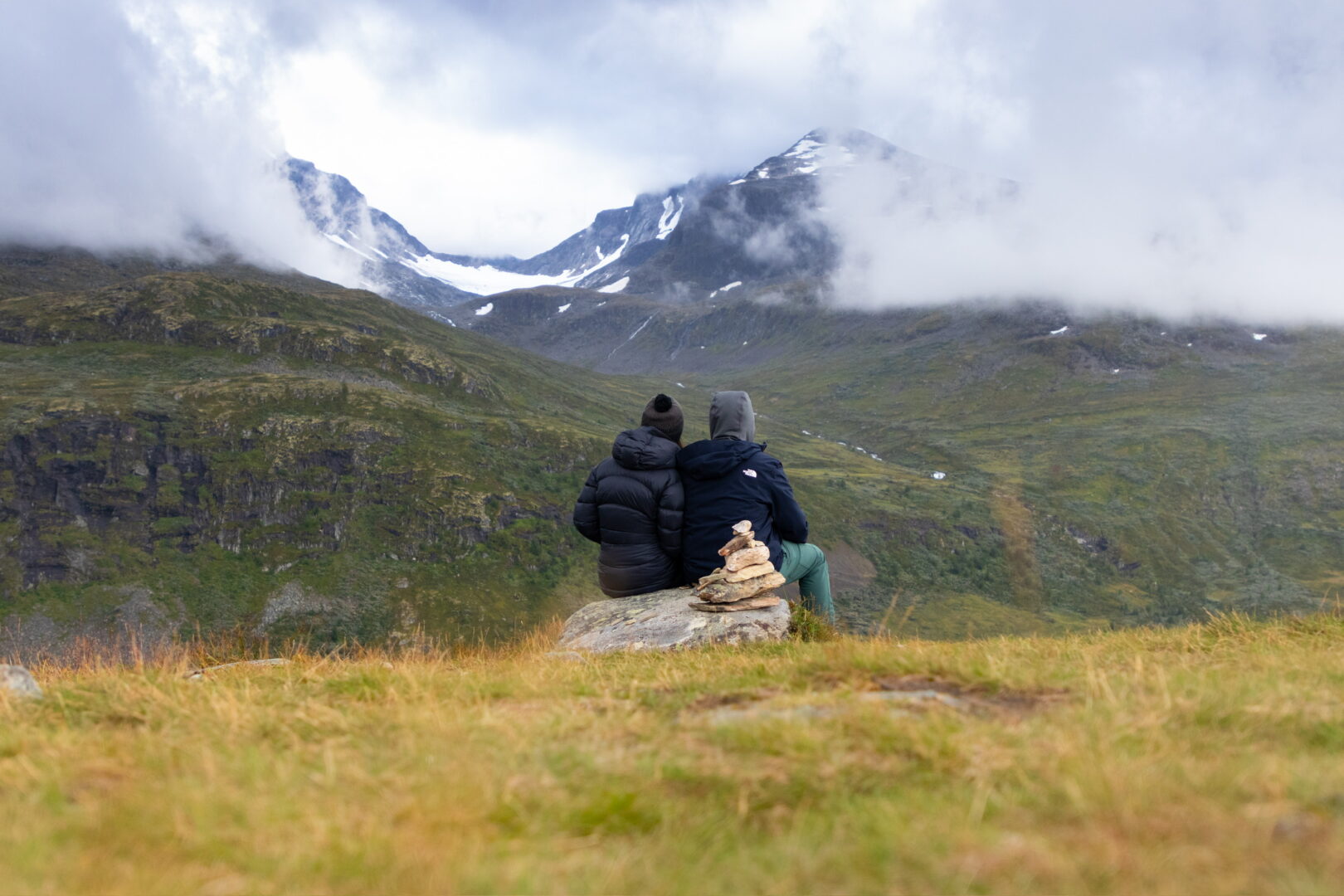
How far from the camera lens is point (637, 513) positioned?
13367mm

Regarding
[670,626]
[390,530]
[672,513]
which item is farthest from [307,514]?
[670,626]

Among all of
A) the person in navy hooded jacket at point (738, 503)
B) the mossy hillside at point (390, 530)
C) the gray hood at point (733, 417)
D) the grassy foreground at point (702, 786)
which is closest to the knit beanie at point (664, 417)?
the person in navy hooded jacket at point (738, 503)

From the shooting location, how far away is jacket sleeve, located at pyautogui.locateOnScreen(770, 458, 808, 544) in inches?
505

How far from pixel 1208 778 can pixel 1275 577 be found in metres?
223

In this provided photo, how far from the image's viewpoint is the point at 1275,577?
574ft

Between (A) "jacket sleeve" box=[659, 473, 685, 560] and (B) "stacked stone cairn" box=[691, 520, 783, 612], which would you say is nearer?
(B) "stacked stone cairn" box=[691, 520, 783, 612]

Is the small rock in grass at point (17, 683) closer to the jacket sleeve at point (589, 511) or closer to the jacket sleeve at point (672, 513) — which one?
the jacket sleeve at point (589, 511)

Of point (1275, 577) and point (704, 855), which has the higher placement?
point (704, 855)

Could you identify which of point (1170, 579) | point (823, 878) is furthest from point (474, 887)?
point (1170, 579)

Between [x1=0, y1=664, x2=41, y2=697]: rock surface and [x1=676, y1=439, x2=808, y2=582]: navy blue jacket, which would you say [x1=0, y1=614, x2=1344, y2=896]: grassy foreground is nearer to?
[x1=0, y1=664, x2=41, y2=697]: rock surface

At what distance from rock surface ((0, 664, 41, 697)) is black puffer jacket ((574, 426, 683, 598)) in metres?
7.38

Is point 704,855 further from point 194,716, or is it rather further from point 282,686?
point 282,686

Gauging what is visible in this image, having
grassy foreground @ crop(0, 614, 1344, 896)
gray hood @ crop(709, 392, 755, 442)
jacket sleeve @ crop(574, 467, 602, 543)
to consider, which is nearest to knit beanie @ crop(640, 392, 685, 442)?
gray hood @ crop(709, 392, 755, 442)

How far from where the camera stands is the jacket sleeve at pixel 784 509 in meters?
12.8
